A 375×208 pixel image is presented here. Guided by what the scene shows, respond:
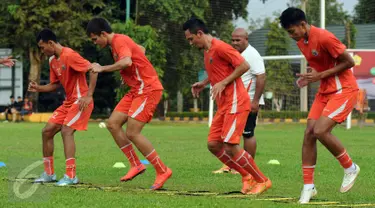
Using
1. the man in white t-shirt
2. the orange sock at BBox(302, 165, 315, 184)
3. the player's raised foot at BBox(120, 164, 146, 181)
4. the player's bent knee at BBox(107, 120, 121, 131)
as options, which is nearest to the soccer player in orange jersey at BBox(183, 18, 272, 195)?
the orange sock at BBox(302, 165, 315, 184)

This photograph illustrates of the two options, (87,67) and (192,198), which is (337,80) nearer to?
Result: (192,198)

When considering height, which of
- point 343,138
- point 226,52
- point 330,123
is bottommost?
point 343,138

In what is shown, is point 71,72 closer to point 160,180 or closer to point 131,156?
point 131,156

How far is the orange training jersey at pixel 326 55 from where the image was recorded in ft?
31.3

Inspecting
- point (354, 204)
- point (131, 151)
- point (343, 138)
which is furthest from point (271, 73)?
point (354, 204)

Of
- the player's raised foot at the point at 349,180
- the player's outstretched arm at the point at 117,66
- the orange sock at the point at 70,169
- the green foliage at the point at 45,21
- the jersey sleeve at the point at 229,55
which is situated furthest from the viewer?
the green foliage at the point at 45,21

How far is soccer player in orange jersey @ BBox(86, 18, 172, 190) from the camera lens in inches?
442

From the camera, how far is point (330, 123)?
9.66 m

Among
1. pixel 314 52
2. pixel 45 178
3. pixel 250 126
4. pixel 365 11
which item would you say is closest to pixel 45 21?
pixel 365 11

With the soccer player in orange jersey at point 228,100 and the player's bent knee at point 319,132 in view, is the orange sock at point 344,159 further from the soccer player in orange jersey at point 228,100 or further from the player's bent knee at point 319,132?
the soccer player in orange jersey at point 228,100

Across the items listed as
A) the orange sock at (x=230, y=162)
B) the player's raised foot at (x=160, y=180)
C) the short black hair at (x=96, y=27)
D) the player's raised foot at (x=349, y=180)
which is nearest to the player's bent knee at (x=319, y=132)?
the player's raised foot at (x=349, y=180)

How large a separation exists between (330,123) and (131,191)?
261 cm

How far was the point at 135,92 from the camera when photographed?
11.6 m

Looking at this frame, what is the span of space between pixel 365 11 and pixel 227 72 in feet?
115
